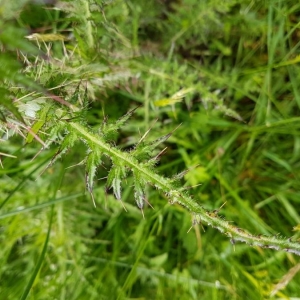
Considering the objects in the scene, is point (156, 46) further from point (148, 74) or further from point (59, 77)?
point (59, 77)

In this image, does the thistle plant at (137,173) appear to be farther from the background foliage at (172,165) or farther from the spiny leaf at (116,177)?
the background foliage at (172,165)

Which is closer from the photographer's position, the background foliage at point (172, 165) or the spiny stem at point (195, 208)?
the spiny stem at point (195, 208)

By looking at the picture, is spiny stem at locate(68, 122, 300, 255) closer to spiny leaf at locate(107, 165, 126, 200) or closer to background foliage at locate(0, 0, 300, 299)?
spiny leaf at locate(107, 165, 126, 200)

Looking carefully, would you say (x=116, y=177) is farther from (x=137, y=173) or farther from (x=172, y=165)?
(x=172, y=165)

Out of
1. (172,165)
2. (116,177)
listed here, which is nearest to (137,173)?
(116,177)

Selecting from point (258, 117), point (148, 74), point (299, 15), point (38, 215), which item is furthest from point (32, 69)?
point (299, 15)

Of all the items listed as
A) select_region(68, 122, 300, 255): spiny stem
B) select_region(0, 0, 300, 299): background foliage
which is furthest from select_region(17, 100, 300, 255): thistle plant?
select_region(0, 0, 300, 299): background foliage

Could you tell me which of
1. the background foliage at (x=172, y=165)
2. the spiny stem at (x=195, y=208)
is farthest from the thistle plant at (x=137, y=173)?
the background foliage at (x=172, y=165)
